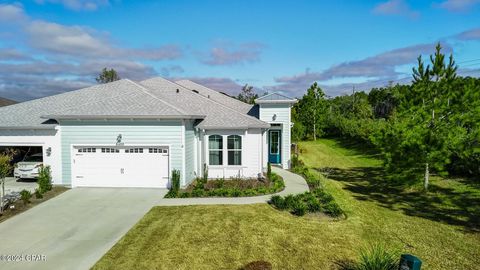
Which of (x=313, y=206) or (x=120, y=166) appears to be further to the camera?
(x=120, y=166)

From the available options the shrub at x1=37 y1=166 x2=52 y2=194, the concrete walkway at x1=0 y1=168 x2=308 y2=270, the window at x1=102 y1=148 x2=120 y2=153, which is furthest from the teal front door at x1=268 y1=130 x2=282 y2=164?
the shrub at x1=37 y1=166 x2=52 y2=194

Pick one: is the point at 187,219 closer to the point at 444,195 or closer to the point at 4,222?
the point at 4,222

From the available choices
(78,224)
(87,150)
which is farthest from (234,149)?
(78,224)

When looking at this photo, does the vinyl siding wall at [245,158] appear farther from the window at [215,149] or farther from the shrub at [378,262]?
the shrub at [378,262]

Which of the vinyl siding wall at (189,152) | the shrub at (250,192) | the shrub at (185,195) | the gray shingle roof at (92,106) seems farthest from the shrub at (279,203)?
the gray shingle roof at (92,106)

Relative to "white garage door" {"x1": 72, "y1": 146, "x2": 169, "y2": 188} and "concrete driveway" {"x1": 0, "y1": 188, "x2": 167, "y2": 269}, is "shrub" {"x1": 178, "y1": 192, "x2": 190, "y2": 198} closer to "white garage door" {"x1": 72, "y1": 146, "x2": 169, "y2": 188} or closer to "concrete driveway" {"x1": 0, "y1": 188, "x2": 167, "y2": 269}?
"concrete driveway" {"x1": 0, "y1": 188, "x2": 167, "y2": 269}

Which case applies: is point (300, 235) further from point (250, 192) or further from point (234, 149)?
point (234, 149)

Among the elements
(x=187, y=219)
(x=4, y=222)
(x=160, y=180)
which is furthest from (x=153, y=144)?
(x=4, y=222)
